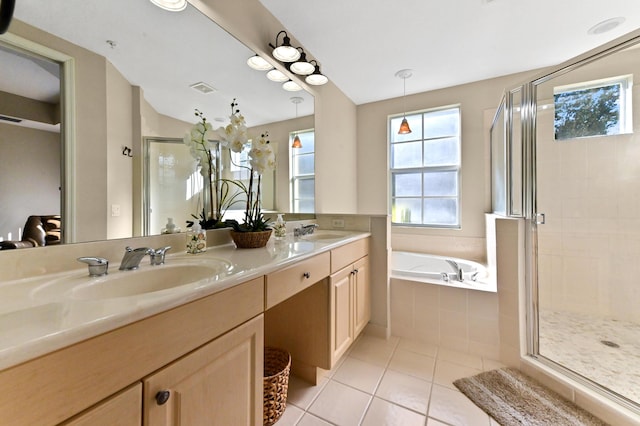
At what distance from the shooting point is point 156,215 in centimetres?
115

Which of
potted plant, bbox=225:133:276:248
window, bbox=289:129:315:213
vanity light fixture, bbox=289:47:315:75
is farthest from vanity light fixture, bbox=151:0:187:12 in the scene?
window, bbox=289:129:315:213

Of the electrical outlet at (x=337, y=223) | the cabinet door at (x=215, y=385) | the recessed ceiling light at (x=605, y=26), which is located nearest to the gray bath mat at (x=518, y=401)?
the cabinet door at (x=215, y=385)

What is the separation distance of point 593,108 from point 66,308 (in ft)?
12.0

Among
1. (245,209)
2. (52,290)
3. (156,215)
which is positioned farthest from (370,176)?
(52,290)

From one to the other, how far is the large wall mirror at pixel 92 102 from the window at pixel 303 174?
86 cm

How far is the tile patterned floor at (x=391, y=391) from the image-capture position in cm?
129

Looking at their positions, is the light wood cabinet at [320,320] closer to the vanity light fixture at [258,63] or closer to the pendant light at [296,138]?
the pendant light at [296,138]

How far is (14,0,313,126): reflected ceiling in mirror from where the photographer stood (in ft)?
2.84

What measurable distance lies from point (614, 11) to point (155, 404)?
3.36m

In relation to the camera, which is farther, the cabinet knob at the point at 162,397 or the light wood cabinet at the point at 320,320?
the light wood cabinet at the point at 320,320

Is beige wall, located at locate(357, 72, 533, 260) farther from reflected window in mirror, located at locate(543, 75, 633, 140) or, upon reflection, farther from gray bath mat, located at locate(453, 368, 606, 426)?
gray bath mat, located at locate(453, 368, 606, 426)

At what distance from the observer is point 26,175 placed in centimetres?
78

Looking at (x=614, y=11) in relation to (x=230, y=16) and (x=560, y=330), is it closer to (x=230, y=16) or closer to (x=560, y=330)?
(x=560, y=330)

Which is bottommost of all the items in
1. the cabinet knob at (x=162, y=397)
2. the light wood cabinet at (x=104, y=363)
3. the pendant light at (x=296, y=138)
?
the cabinet knob at (x=162, y=397)
